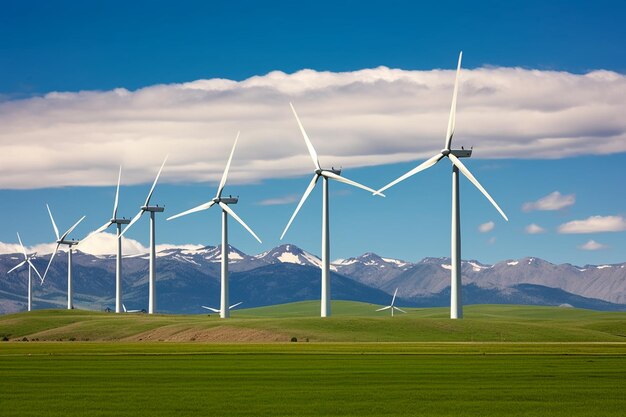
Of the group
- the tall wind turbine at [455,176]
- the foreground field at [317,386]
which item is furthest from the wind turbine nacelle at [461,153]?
the foreground field at [317,386]

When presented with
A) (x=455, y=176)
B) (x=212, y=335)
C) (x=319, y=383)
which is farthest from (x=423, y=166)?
(x=319, y=383)

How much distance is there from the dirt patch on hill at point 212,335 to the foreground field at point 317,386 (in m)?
61.0

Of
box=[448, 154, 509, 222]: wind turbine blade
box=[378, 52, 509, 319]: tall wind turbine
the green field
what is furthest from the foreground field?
box=[378, 52, 509, 319]: tall wind turbine

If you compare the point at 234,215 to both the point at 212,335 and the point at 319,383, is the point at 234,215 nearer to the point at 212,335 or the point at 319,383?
the point at 212,335

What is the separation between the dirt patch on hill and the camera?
15312 centimetres

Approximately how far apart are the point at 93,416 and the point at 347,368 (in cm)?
3176

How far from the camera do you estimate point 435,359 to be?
87375 millimetres

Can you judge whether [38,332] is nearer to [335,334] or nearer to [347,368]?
[335,334]

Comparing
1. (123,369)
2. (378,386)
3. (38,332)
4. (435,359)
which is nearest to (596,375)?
(378,386)

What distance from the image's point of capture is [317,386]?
5941 cm

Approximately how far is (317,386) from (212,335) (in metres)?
102

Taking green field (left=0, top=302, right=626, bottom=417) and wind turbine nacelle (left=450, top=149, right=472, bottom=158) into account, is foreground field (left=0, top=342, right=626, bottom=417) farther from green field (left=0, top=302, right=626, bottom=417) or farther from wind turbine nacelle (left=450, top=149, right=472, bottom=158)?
wind turbine nacelle (left=450, top=149, right=472, bottom=158)

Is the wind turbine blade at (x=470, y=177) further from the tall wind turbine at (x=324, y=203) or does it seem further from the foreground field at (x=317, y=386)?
the foreground field at (x=317, y=386)

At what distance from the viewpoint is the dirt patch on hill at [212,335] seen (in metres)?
153
